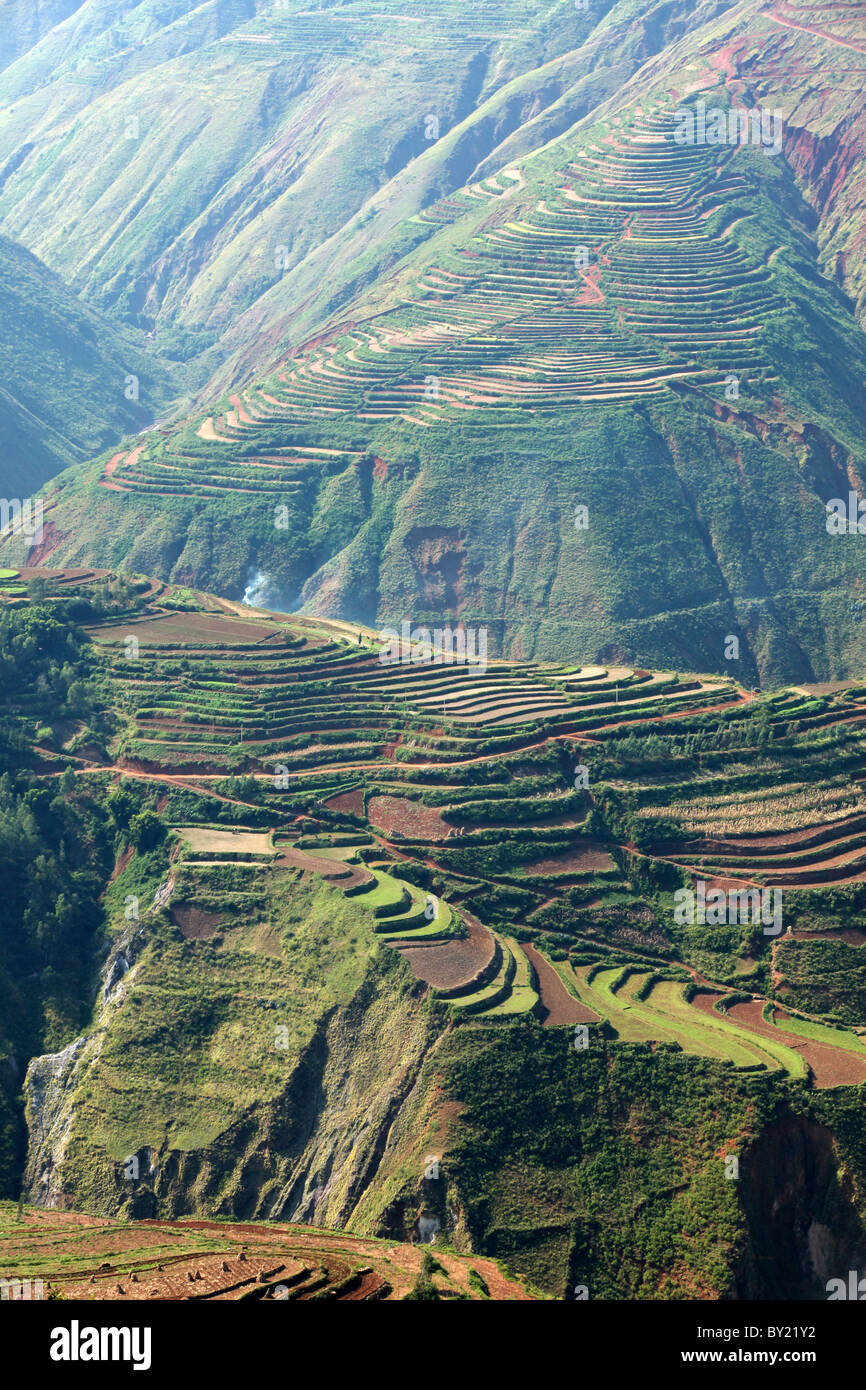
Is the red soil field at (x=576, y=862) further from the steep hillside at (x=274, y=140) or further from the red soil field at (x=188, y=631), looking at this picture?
the steep hillside at (x=274, y=140)

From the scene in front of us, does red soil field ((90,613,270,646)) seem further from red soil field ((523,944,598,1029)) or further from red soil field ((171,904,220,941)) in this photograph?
red soil field ((523,944,598,1029))

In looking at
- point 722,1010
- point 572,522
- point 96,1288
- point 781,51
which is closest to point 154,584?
point 572,522

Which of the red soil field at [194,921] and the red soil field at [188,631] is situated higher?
the red soil field at [188,631]

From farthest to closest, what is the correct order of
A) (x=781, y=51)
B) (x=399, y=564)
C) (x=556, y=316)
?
(x=781, y=51)
(x=556, y=316)
(x=399, y=564)

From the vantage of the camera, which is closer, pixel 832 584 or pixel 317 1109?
pixel 317 1109

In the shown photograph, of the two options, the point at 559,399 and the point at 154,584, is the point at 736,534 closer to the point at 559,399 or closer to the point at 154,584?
the point at 559,399

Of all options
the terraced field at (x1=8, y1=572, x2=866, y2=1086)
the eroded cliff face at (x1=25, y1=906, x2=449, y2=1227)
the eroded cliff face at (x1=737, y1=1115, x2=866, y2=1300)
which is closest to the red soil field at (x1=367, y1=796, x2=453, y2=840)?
the terraced field at (x1=8, y1=572, x2=866, y2=1086)

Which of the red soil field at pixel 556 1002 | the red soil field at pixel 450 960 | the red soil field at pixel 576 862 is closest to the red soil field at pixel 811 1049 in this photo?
the red soil field at pixel 556 1002
